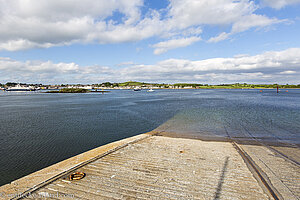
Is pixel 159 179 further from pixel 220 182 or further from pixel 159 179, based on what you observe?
pixel 220 182

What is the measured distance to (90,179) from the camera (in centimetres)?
691

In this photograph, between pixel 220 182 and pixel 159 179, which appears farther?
pixel 159 179

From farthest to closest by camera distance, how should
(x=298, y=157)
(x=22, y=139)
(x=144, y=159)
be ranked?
(x=22, y=139), (x=298, y=157), (x=144, y=159)

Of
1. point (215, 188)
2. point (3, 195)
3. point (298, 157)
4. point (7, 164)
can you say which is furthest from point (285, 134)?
point (7, 164)

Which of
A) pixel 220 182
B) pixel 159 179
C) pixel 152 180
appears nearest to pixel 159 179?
pixel 159 179

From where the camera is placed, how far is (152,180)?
6.88m

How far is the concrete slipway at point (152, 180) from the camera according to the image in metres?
5.92

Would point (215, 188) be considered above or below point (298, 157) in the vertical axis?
above

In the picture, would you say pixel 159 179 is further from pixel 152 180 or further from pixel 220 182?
pixel 220 182

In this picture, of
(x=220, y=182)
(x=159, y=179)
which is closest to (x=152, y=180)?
(x=159, y=179)

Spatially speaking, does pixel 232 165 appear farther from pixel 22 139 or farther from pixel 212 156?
pixel 22 139

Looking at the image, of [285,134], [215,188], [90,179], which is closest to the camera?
[215,188]

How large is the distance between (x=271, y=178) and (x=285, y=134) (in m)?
15.0

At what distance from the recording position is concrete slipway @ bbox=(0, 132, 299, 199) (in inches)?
233
